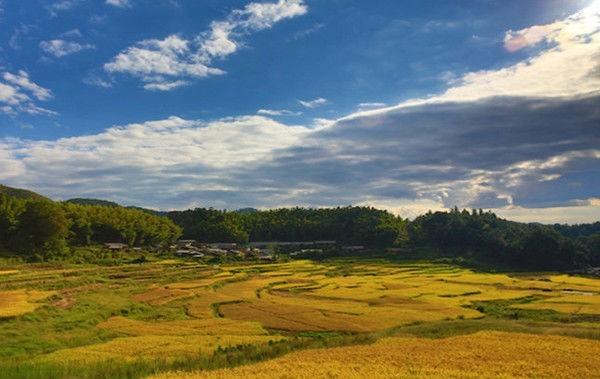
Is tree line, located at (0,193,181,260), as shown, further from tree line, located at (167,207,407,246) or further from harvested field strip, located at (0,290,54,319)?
harvested field strip, located at (0,290,54,319)

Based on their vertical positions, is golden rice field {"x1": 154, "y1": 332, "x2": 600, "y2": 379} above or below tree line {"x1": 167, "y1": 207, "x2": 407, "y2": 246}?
below

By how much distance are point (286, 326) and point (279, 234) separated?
140520mm

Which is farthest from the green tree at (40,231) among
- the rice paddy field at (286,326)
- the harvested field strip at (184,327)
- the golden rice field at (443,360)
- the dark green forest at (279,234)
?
the golden rice field at (443,360)

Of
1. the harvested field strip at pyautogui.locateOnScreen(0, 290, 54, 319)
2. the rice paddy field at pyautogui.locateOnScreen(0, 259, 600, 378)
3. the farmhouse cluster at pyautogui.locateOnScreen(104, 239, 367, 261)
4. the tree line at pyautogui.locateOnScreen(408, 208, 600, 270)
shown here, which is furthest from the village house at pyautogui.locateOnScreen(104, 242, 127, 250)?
the tree line at pyautogui.locateOnScreen(408, 208, 600, 270)

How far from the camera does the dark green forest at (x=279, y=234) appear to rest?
10238cm

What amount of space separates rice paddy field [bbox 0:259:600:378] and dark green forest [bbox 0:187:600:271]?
17.1m

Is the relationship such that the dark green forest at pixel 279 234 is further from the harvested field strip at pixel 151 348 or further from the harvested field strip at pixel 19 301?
the harvested field strip at pixel 151 348

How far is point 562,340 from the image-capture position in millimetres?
35406

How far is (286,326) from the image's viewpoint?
152 ft

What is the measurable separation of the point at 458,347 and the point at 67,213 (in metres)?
104

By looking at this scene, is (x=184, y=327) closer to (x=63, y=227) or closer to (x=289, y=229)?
(x=63, y=227)

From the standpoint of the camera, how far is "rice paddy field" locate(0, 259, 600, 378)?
28875 millimetres

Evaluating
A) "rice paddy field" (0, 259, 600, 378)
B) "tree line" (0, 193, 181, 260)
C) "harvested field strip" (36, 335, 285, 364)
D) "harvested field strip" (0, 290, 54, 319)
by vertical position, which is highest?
"tree line" (0, 193, 181, 260)

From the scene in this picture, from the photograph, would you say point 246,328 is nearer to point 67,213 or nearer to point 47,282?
point 47,282
